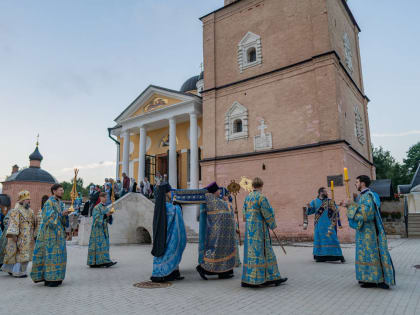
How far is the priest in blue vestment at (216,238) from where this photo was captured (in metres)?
6.53

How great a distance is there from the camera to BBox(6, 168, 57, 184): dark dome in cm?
3161

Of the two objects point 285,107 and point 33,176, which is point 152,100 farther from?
point 33,176

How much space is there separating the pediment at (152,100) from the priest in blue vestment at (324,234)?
1277 cm

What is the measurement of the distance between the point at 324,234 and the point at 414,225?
1191 centimetres

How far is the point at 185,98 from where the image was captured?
20203 mm

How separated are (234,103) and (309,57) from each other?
450cm

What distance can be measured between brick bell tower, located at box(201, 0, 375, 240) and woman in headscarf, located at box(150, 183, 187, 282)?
8.99 metres

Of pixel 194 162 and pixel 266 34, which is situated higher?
pixel 266 34

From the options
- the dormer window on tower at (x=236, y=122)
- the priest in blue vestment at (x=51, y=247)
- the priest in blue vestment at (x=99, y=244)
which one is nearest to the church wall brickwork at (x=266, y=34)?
the dormer window on tower at (x=236, y=122)

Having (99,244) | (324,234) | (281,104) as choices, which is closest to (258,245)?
(324,234)

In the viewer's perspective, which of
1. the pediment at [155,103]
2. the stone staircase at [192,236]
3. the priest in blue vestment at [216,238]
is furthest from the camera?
the pediment at [155,103]

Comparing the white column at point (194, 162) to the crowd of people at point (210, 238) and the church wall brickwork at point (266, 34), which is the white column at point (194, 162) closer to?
the church wall brickwork at point (266, 34)

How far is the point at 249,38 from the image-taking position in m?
18.1

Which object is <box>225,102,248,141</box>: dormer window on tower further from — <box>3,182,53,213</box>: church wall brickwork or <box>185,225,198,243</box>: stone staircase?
<box>3,182,53,213</box>: church wall brickwork
